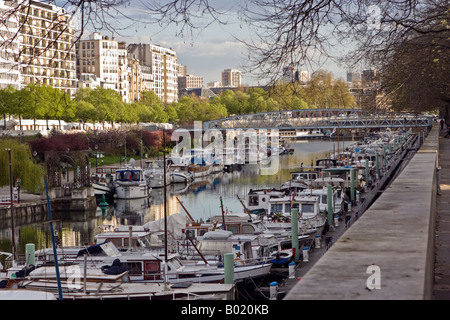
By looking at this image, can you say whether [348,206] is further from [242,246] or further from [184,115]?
[184,115]

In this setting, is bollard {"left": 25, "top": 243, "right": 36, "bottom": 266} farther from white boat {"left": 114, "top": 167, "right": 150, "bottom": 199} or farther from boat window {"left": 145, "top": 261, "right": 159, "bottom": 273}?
white boat {"left": 114, "top": 167, "right": 150, "bottom": 199}

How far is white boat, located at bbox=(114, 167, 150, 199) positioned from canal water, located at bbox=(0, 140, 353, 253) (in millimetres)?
691

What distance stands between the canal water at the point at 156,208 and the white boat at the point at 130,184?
2.27 ft

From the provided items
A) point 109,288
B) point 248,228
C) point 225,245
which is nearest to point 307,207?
point 248,228

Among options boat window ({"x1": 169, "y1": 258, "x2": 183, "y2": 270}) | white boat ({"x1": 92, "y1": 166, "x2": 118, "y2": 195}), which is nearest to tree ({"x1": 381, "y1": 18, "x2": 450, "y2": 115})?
boat window ({"x1": 169, "y1": 258, "x2": 183, "y2": 270})

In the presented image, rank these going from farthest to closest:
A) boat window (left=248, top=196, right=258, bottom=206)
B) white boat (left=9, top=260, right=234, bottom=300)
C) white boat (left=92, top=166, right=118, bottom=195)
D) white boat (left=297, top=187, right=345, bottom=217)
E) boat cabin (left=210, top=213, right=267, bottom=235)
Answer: white boat (left=92, top=166, right=118, bottom=195), boat window (left=248, top=196, right=258, bottom=206), white boat (left=297, top=187, right=345, bottom=217), boat cabin (left=210, top=213, right=267, bottom=235), white boat (left=9, top=260, right=234, bottom=300)

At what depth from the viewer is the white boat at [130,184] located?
166 ft

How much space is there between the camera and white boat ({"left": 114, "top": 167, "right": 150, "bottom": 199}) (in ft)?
166

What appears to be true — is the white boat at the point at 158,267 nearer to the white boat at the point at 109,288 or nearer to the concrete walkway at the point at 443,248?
the white boat at the point at 109,288

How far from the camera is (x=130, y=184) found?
5069 cm

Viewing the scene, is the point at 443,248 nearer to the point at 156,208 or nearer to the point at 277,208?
the point at 277,208

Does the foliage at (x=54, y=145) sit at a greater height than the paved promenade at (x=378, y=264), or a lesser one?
lesser

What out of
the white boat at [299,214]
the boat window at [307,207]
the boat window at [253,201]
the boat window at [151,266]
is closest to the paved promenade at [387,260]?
the boat window at [151,266]

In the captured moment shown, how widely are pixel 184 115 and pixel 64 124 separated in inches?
1696
